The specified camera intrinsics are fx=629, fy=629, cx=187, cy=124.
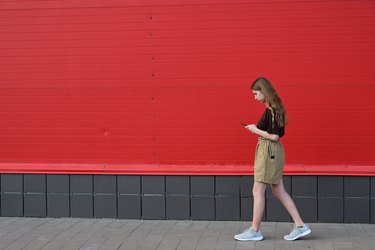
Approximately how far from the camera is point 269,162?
19.6 feet

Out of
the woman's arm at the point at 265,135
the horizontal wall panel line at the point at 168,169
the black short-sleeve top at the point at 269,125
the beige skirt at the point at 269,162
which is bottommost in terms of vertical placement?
the horizontal wall panel line at the point at 168,169

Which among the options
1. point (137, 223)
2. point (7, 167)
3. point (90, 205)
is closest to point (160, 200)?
point (137, 223)

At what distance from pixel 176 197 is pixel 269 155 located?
139 cm

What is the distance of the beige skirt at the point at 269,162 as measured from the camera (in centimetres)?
596

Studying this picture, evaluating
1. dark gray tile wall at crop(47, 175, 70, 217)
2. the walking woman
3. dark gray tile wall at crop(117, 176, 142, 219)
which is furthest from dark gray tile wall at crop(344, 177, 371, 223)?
dark gray tile wall at crop(47, 175, 70, 217)

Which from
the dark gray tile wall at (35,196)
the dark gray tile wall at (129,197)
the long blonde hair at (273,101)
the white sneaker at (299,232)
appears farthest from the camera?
the dark gray tile wall at (35,196)

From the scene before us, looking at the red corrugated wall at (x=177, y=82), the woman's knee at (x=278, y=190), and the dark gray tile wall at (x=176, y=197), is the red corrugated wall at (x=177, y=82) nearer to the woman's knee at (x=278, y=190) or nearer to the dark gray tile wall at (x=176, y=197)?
the dark gray tile wall at (x=176, y=197)

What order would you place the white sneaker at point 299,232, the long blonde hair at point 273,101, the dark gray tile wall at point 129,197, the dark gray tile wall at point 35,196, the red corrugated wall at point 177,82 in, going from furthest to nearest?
the dark gray tile wall at point 35,196
the dark gray tile wall at point 129,197
the red corrugated wall at point 177,82
the white sneaker at point 299,232
the long blonde hair at point 273,101

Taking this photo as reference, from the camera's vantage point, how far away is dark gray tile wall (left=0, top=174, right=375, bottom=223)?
21.9 feet

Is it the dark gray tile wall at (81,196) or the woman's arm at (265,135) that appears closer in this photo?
the woman's arm at (265,135)

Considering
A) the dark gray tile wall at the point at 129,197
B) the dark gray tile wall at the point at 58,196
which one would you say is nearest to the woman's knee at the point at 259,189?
the dark gray tile wall at the point at 129,197

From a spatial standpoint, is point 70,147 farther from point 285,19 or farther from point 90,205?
point 285,19

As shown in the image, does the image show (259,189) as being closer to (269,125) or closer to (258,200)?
(258,200)

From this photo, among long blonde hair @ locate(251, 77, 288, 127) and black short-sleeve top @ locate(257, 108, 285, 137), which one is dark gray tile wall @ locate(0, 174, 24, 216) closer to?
black short-sleeve top @ locate(257, 108, 285, 137)
